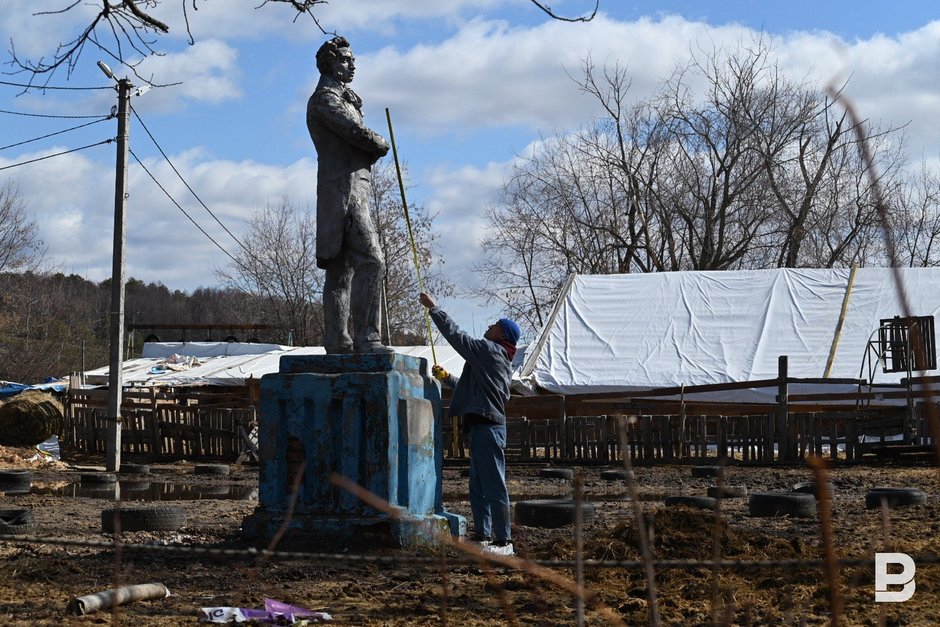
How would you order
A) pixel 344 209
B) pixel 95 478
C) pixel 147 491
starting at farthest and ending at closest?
pixel 95 478, pixel 147 491, pixel 344 209

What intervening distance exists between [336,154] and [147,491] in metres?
8.02

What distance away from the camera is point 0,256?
48.1 meters

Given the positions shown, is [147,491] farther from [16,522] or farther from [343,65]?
[343,65]

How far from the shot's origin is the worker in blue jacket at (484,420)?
827cm

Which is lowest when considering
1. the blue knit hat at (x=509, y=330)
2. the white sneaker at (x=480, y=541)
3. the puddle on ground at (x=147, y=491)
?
the puddle on ground at (x=147, y=491)

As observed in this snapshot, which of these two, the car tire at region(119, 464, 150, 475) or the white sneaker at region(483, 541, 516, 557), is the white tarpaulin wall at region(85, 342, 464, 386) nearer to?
the car tire at region(119, 464, 150, 475)

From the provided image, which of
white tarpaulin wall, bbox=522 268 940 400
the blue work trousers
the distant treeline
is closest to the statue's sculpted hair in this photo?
the blue work trousers

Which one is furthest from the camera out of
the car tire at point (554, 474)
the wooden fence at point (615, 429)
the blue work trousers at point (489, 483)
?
the wooden fence at point (615, 429)

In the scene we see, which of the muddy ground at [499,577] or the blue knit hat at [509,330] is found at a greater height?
the blue knit hat at [509,330]

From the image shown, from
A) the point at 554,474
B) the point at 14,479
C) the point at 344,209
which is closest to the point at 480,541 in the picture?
the point at 344,209

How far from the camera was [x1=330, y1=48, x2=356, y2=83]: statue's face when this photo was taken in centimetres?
913

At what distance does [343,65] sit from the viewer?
30.1ft

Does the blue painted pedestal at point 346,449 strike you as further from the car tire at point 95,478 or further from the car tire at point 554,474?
the car tire at point 554,474

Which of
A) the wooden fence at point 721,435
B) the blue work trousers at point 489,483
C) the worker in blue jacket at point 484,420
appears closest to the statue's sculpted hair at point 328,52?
the worker in blue jacket at point 484,420
